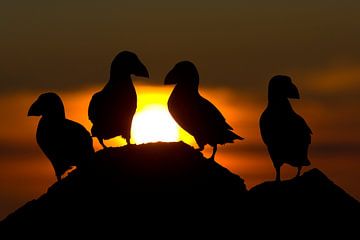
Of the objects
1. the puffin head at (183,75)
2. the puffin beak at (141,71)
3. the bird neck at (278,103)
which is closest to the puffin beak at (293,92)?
the bird neck at (278,103)

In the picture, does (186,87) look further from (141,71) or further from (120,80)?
(120,80)

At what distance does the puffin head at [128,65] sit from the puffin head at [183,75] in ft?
2.56

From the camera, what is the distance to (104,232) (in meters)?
17.1

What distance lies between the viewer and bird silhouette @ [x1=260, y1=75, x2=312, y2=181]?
21.8 meters

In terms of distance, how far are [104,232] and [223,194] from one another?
2849 millimetres

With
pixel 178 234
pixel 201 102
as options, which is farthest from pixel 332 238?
pixel 201 102

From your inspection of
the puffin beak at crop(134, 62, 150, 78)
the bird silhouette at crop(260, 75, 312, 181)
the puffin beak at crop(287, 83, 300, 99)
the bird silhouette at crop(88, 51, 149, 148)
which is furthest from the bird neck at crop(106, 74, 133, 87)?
the puffin beak at crop(287, 83, 300, 99)

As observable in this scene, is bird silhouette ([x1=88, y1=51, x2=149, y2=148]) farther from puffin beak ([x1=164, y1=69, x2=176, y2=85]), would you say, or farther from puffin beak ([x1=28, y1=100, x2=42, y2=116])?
puffin beak ([x1=28, y1=100, x2=42, y2=116])

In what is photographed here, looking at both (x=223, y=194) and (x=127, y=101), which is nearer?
(x=223, y=194)

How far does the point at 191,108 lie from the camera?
20984mm

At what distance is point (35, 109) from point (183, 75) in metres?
3.95

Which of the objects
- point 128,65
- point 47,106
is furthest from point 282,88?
point 47,106

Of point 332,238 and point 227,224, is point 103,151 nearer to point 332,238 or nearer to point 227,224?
point 227,224

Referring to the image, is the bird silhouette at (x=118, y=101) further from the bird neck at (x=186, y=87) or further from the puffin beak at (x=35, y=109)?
the puffin beak at (x=35, y=109)
